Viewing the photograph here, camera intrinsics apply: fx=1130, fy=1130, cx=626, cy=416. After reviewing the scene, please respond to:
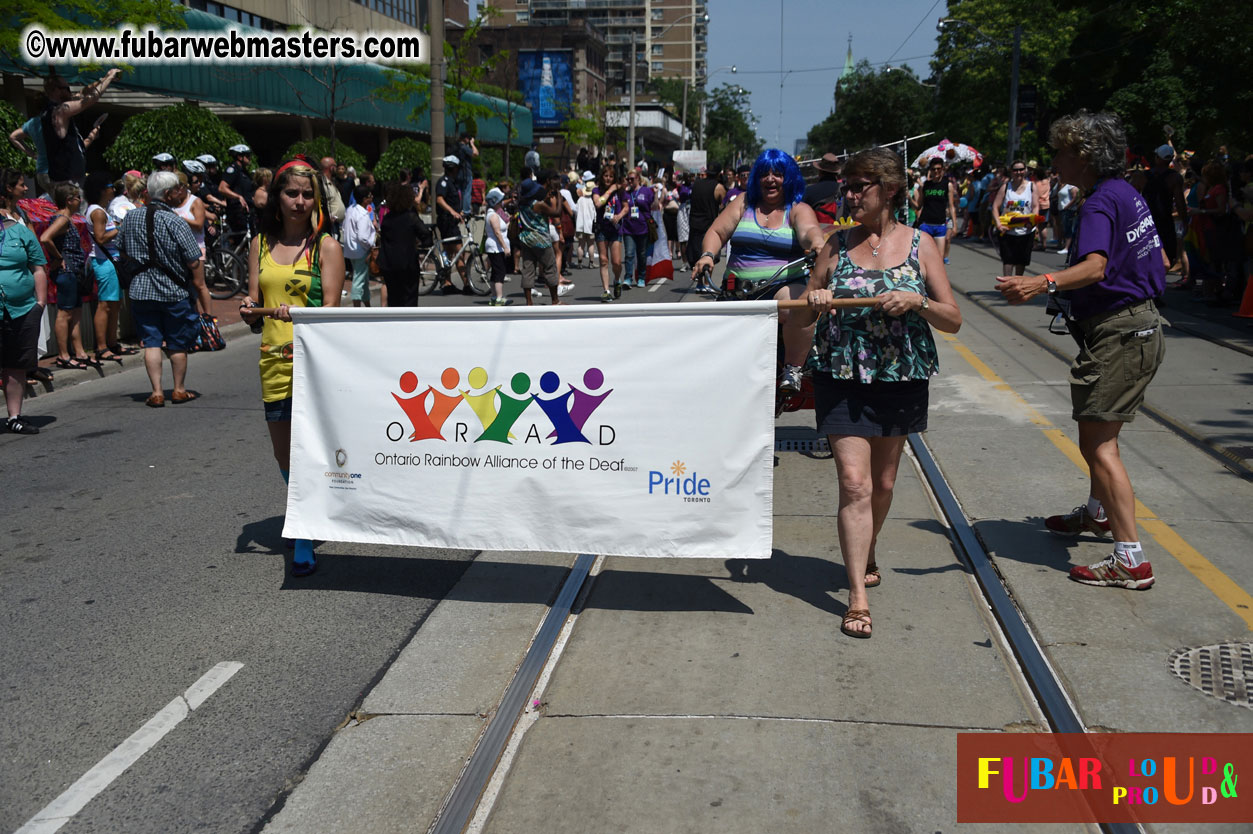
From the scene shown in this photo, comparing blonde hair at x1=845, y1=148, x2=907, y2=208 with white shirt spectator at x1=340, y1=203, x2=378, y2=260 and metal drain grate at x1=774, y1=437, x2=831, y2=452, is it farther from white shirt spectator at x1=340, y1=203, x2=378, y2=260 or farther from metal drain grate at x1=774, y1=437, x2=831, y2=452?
white shirt spectator at x1=340, y1=203, x2=378, y2=260

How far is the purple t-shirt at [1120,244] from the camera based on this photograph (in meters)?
4.75

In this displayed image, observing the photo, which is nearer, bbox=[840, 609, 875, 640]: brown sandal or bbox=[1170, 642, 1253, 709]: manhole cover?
bbox=[1170, 642, 1253, 709]: manhole cover

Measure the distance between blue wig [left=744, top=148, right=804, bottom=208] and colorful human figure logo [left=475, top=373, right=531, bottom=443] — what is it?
8.77 ft

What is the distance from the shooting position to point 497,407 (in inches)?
182

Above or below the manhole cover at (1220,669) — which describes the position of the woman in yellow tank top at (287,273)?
above

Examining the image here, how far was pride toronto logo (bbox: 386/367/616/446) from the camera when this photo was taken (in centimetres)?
454

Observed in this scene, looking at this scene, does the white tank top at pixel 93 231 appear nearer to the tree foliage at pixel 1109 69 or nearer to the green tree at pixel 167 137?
the green tree at pixel 167 137

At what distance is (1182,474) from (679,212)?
16284 millimetres

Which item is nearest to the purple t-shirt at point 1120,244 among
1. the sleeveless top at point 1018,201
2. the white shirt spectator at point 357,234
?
the white shirt spectator at point 357,234

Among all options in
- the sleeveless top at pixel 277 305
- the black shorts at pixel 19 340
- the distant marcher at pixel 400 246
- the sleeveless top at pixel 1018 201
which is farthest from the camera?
the sleeveless top at pixel 1018 201

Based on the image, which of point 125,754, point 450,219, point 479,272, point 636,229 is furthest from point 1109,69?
point 125,754

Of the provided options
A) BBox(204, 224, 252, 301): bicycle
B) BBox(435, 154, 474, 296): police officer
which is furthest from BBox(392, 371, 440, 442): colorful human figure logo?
BBox(435, 154, 474, 296): police officer

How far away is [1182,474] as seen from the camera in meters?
6.62

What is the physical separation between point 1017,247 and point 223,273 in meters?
11.2
